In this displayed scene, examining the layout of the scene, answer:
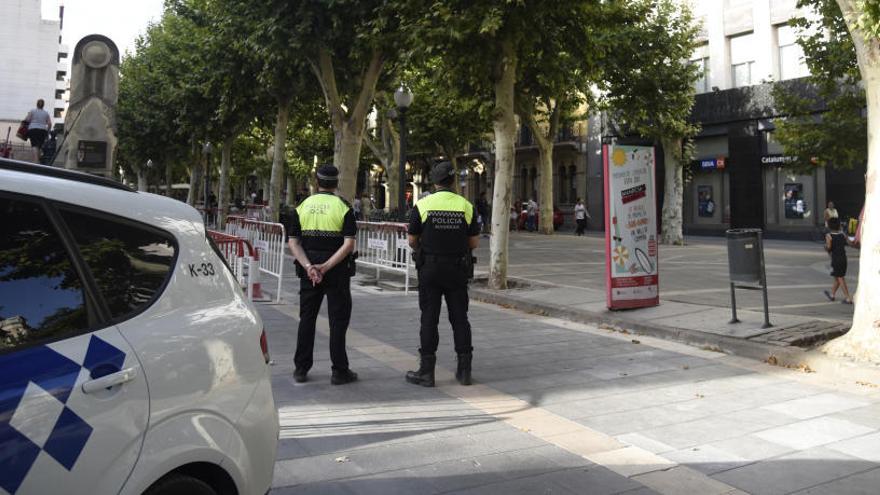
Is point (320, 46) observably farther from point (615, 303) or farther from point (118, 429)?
point (118, 429)

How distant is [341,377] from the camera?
19.1ft

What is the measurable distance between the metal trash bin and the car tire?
6.93 meters

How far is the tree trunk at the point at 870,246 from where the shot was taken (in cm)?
637

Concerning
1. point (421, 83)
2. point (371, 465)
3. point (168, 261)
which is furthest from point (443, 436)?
point (421, 83)

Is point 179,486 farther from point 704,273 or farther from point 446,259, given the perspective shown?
point 704,273

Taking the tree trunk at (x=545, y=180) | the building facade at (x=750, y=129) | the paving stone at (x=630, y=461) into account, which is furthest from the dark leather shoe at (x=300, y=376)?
the building facade at (x=750, y=129)

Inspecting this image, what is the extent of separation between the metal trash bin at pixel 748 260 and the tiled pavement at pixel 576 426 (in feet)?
3.57

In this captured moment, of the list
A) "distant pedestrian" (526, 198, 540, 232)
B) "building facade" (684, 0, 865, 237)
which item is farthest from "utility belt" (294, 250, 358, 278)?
"distant pedestrian" (526, 198, 540, 232)

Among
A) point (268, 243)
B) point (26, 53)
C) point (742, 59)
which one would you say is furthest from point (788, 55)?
point (26, 53)

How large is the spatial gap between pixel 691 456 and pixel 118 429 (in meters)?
3.45

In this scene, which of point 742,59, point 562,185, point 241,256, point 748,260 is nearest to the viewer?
point 748,260

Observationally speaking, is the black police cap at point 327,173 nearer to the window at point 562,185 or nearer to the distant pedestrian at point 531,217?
the distant pedestrian at point 531,217

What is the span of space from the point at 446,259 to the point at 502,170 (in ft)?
21.1

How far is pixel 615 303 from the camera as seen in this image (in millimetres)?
9344
